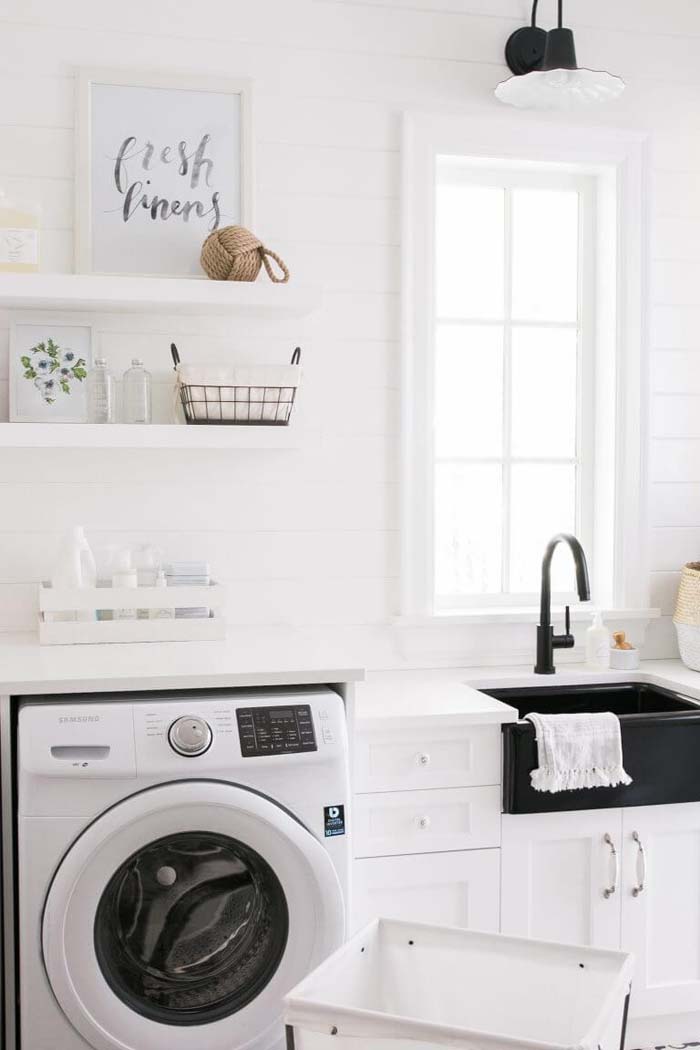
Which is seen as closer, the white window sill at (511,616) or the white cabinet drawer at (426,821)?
the white cabinet drawer at (426,821)

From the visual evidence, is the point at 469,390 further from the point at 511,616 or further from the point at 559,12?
the point at 559,12

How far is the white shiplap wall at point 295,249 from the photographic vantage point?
8.63 feet

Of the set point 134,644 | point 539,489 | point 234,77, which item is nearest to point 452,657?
point 539,489

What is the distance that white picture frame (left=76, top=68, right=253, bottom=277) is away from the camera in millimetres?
2619

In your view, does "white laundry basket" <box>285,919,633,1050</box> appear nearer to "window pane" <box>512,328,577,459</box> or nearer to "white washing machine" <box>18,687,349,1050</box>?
"white washing machine" <box>18,687,349,1050</box>

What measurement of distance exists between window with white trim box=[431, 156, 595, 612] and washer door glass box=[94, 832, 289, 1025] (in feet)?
3.68

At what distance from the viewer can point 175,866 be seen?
79.9 inches

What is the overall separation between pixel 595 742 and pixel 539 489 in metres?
0.90

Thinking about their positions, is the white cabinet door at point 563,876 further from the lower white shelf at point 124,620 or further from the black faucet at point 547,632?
the lower white shelf at point 124,620

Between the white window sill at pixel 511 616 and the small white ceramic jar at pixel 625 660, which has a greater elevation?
the white window sill at pixel 511 616

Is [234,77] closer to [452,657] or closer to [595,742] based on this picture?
[452,657]

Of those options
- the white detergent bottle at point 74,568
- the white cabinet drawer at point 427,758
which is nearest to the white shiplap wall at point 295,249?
the white detergent bottle at point 74,568

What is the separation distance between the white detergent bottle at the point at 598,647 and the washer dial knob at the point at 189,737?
4.07ft

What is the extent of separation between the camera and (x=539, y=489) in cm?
307
